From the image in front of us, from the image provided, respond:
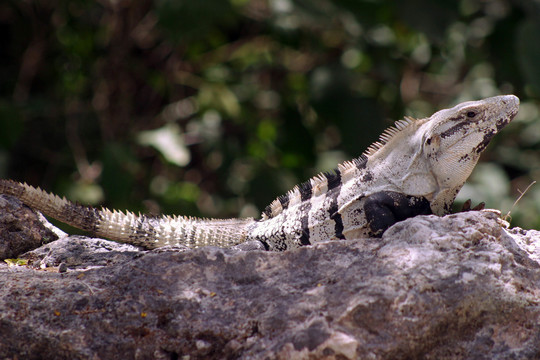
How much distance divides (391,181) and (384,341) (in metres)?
1.58

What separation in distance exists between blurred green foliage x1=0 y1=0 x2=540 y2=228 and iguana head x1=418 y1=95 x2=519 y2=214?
9.53ft

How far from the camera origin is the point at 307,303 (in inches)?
108

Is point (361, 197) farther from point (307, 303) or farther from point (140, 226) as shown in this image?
point (140, 226)

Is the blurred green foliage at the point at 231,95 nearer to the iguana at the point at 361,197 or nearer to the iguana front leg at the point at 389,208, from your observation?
the iguana at the point at 361,197

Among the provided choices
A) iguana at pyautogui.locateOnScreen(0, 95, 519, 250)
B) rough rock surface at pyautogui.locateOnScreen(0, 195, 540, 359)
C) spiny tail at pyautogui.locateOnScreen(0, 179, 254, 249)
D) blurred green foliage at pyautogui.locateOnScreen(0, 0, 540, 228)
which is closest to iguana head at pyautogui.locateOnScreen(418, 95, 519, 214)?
iguana at pyautogui.locateOnScreen(0, 95, 519, 250)

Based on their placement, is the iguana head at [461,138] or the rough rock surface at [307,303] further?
the iguana head at [461,138]

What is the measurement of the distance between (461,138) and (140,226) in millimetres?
2309

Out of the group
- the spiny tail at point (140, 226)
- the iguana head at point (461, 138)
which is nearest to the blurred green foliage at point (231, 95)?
the spiny tail at point (140, 226)

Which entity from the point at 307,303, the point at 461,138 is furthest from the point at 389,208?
the point at 307,303

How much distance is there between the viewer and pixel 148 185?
788 cm

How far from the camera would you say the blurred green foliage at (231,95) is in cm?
712

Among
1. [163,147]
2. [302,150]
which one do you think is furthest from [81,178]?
[302,150]

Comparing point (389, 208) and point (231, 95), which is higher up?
point (231, 95)

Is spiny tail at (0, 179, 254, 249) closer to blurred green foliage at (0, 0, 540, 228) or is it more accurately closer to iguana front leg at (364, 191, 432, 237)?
iguana front leg at (364, 191, 432, 237)
